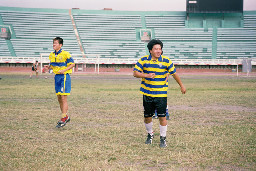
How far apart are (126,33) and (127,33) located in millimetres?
186

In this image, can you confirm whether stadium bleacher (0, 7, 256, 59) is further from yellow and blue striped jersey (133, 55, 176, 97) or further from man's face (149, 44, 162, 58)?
man's face (149, 44, 162, 58)

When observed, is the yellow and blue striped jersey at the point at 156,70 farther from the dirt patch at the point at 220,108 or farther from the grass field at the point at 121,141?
the dirt patch at the point at 220,108

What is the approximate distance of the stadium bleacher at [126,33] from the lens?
61.6 metres

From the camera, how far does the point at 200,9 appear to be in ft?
214

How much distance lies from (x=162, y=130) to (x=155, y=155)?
91cm

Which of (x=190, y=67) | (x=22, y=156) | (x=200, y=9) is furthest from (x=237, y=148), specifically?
(x=200, y=9)

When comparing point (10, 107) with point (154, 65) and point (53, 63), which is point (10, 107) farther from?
point (154, 65)

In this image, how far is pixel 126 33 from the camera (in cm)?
6531

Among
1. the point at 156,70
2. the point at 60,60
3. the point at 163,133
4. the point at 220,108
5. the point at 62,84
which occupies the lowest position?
the point at 220,108

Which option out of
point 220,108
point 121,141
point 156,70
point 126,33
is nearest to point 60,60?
point 121,141

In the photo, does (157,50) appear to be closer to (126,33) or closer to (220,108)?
(220,108)

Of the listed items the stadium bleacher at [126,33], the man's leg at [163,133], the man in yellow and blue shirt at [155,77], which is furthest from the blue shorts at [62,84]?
the stadium bleacher at [126,33]

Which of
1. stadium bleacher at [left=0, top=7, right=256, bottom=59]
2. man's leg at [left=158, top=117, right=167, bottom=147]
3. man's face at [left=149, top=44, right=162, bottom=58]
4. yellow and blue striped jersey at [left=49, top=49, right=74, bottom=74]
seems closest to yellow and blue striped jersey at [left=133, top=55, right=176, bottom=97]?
man's face at [left=149, top=44, right=162, bottom=58]

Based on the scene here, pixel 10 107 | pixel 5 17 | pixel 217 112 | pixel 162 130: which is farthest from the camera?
pixel 5 17
